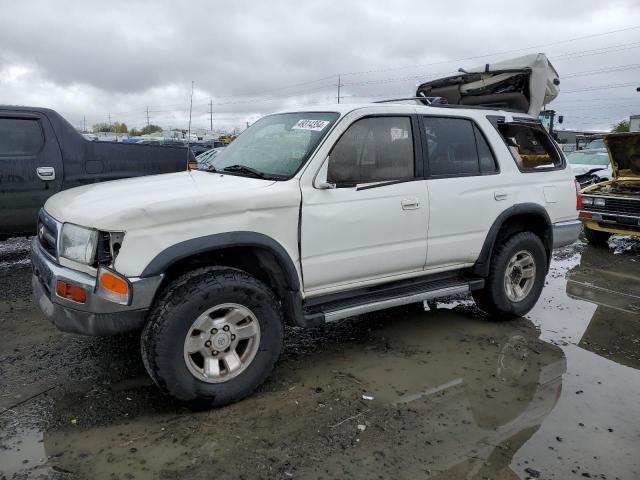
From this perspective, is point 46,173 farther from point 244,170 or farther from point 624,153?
point 624,153

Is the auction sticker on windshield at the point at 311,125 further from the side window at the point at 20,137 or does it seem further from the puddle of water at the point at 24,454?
the side window at the point at 20,137

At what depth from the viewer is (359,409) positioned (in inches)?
124

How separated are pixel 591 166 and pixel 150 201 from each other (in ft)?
47.7

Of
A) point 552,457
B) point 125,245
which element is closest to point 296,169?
point 125,245

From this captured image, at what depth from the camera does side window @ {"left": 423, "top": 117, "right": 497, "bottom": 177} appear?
4094mm

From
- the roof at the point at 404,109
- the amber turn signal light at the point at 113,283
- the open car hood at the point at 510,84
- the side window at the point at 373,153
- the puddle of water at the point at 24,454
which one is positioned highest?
the open car hood at the point at 510,84

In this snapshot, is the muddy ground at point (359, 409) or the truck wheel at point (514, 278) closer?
the muddy ground at point (359, 409)

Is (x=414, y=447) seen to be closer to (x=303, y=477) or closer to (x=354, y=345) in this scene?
(x=303, y=477)

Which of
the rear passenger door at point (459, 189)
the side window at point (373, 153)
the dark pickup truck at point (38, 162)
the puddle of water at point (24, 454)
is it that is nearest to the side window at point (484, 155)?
the rear passenger door at point (459, 189)

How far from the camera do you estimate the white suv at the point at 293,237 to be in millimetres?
2859

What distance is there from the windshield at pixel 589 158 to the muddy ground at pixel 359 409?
1165cm

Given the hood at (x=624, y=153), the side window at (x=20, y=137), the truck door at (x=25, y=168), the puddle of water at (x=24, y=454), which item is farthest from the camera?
the hood at (x=624, y=153)

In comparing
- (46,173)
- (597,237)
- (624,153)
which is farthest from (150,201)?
(624,153)

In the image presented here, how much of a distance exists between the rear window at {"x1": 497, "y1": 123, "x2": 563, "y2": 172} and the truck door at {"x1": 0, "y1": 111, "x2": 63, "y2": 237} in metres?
4.96
